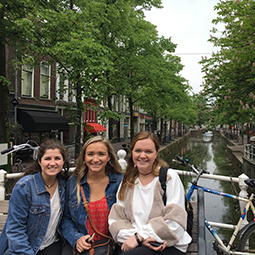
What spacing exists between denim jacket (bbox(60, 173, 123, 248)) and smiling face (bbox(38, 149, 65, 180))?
218 millimetres

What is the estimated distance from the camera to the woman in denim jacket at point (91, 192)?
2.47 metres

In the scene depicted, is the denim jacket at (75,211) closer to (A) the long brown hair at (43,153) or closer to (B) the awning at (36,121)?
(A) the long brown hair at (43,153)

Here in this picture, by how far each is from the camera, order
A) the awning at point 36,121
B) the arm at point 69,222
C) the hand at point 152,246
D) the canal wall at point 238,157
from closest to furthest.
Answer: the hand at point 152,246
the arm at point 69,222
the canal wall at point 238,157
the awning at point 36,121

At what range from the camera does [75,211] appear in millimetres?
2512

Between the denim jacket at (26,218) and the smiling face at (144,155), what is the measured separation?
0.92 metres

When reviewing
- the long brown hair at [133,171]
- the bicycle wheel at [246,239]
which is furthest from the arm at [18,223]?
the bicycle wheel at [246,239]

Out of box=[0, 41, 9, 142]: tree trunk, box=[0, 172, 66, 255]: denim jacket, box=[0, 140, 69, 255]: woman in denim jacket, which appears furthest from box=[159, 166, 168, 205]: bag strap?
box=[0, 41, 9, 142]: tree trunk

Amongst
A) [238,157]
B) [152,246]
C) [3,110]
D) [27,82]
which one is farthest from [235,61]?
[27,82]

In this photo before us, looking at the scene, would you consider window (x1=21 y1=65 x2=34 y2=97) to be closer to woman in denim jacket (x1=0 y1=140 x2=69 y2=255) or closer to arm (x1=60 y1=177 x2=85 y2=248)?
woman in denim jacket (x1=0 y1=140 x2=69 y2=255)

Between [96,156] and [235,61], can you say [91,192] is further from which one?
[235,61]

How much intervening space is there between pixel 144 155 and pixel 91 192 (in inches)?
26.0

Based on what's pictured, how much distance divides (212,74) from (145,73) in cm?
431

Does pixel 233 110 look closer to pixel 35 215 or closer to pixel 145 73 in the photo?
pixel 145 73

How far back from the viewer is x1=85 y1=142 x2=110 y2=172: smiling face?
2.61 metres
